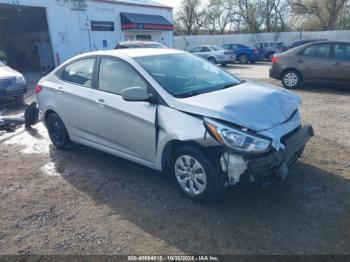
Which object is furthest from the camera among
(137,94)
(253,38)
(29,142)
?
→ (253,38)

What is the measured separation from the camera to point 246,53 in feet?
81.3

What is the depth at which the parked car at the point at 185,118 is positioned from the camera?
11.2 feet

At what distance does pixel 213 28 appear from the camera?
50.7 metres

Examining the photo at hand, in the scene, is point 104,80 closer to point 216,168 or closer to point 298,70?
point 216,168

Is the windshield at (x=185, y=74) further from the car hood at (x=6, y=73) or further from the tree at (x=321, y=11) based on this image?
the tree at (x=321, y=11)

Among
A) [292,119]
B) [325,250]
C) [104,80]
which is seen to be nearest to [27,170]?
[104,80]

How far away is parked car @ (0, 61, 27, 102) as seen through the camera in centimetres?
927

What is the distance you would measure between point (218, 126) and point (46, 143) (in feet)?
13.6

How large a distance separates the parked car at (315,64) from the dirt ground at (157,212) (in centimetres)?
500

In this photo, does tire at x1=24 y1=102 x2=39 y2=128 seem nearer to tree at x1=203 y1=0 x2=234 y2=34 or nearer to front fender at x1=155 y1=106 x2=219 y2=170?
front fender at x1=155 y1=106 x2=219 y2=170

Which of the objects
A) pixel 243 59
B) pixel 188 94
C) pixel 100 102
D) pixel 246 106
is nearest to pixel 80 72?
pixel 100 102

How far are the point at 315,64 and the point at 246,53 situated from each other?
50.4ft

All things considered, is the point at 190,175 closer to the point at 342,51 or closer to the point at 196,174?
the point at 196,174

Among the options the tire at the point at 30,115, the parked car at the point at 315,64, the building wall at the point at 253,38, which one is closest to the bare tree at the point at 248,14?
the building wall at the point at 253,38
